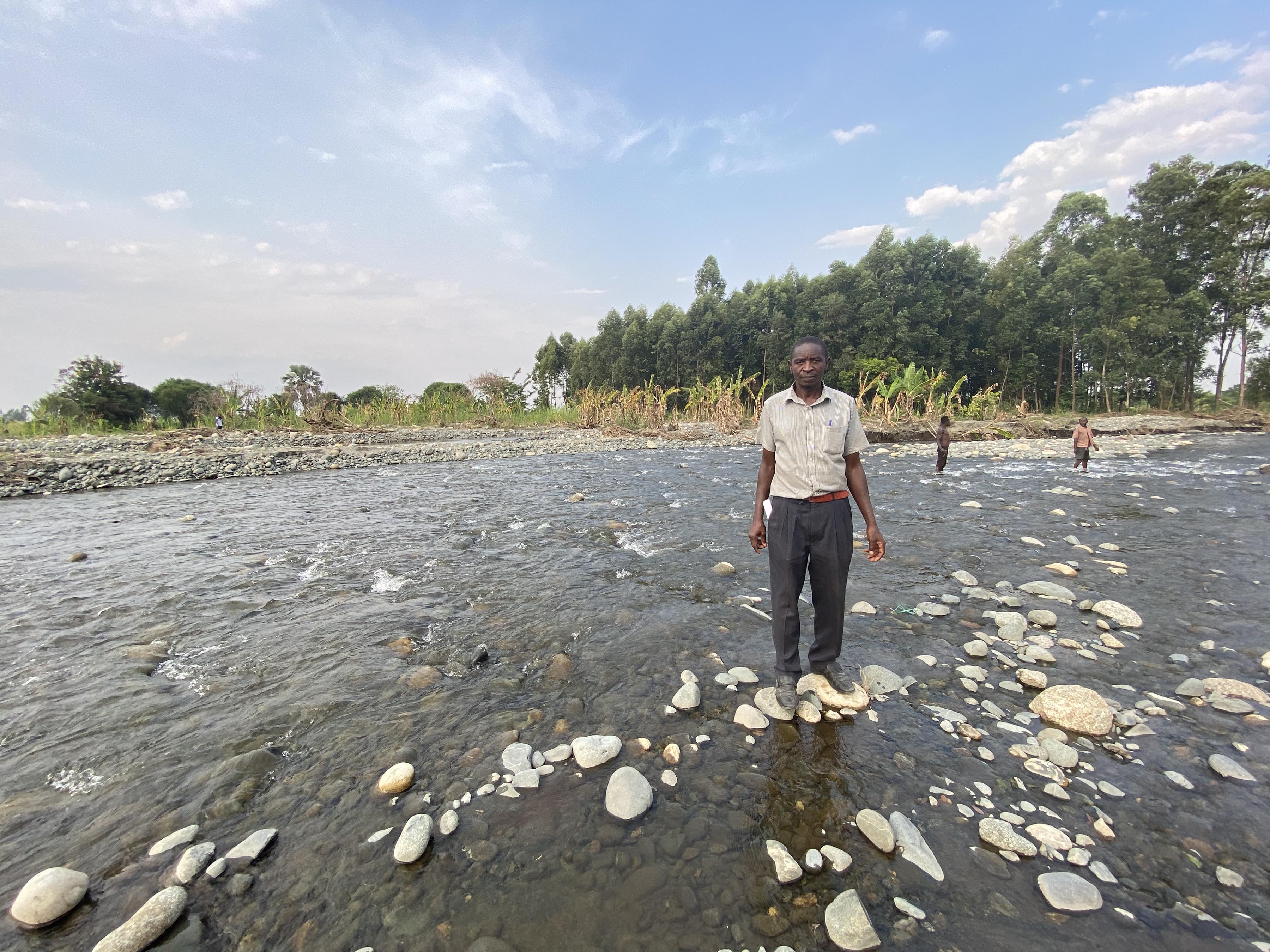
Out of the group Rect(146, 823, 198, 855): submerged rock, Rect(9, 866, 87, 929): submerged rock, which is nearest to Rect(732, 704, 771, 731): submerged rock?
Rect(146, 823, 198, 855): submerged rock

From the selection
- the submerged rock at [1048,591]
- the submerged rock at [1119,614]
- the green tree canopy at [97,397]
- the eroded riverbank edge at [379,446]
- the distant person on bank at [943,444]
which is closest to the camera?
the submerged rock at [1119,614]

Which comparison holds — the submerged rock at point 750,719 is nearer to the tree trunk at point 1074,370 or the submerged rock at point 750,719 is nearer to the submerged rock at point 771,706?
the submerged rock at point 771,706

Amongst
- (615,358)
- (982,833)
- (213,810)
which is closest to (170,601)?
(213,810)

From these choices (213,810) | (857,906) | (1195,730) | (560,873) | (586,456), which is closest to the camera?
(857,906)

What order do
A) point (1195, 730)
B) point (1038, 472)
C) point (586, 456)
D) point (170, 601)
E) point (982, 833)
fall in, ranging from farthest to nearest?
point (586, 456), point (1038, 472), point (170, 601), point (1195, 730), point (982, 833)

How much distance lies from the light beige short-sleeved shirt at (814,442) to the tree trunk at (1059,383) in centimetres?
5029

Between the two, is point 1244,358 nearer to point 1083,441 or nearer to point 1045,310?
point 1045,310

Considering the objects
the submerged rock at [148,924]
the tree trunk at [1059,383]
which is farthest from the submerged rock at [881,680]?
the tree trunk at [1059,383]

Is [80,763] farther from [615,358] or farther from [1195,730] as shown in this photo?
[615,358]

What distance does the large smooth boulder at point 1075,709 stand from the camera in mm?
2754

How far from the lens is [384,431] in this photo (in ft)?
84.9

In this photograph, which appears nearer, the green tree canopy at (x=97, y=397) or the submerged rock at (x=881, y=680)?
the submerged rock at (x=881, y=680)

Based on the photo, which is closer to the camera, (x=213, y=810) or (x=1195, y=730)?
(x=213, y=810)

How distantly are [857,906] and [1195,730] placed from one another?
8.38ft
